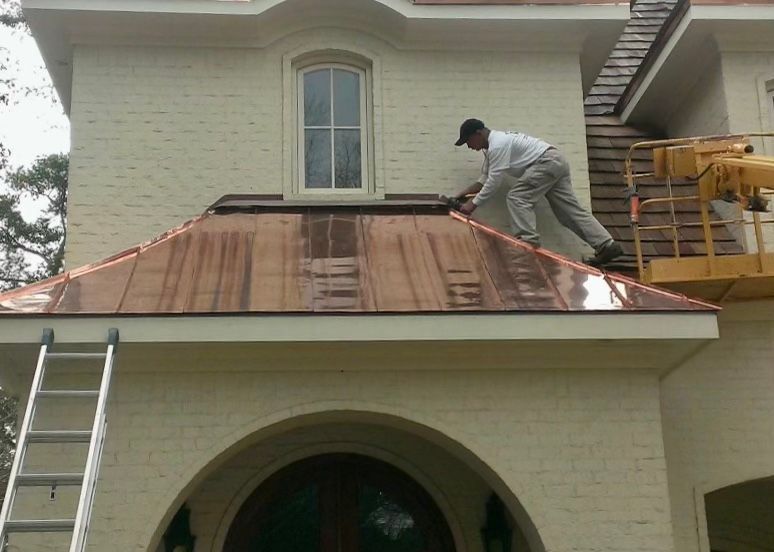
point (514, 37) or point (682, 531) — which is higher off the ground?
point (514, 37)

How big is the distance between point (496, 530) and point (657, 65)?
5.30 m

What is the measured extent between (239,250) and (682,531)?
443 centimetres

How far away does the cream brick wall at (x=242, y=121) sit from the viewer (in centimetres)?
914

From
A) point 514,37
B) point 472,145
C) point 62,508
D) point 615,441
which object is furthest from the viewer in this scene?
point 514,37

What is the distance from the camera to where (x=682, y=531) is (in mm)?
8289

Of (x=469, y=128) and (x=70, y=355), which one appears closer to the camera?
(x=70, y=355)

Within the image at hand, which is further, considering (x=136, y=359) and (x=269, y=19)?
(x=269, y=19)

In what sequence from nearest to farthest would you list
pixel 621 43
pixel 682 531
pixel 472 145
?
1. pixel 682 531
2. pixel 472 145
3. pixel 621 43

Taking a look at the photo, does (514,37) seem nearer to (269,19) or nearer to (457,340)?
(269,19)

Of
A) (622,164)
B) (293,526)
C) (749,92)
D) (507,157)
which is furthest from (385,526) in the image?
(749,92)

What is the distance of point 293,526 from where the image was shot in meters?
8.75

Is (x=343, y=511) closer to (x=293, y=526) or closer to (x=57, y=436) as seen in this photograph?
(x=293, y=526)

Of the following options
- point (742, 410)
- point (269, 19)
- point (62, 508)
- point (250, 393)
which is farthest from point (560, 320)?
point (269, 19)

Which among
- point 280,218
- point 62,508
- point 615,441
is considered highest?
point 280,218
